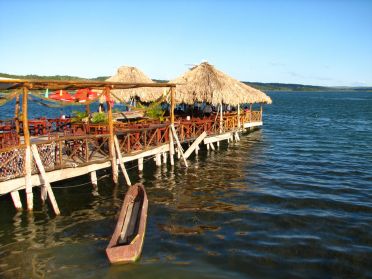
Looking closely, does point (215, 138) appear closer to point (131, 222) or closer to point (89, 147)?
point (89, 147)

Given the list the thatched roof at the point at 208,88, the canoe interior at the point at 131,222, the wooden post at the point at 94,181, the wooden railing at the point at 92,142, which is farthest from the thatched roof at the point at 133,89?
the canoe interior at the point at 131,222

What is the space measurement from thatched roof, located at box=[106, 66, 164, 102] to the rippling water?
6.96 meters

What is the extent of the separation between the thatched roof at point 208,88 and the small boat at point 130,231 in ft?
39.2

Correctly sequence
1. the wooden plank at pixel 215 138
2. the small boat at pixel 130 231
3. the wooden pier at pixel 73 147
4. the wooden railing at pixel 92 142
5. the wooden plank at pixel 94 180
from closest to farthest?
1. the small boat at pixel 130 231
2. the wooden pier at pixel 73 147
3. the wooden railing at pixel 92 142
4. the wooden plank at pixel 94 180
5. the wooden plank at pixel 215 138

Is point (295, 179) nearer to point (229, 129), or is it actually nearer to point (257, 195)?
point (257, 195)

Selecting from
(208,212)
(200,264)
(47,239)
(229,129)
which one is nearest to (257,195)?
(208,212)

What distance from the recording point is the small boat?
8.40 meters

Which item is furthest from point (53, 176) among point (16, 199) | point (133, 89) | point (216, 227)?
point (133, 89)

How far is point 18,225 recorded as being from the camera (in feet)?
36.1

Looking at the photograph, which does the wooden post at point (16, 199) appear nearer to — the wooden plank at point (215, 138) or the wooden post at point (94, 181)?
the wooden post at point (94, 181)

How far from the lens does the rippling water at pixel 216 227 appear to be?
8.75m

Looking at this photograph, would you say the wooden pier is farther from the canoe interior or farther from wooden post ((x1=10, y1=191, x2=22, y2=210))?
the canoe interior

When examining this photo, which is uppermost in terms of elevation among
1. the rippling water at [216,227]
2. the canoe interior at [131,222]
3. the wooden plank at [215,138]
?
the wooden plank at [215,138]

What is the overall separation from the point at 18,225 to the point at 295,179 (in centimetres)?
1142
